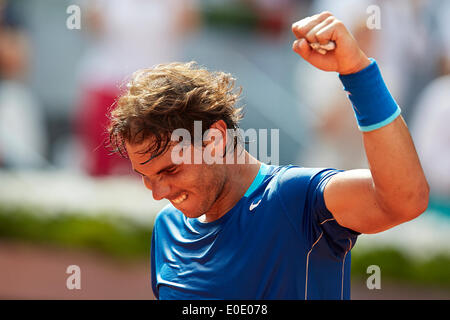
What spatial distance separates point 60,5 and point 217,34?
7.74 ft

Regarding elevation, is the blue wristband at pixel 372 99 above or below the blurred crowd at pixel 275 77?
below

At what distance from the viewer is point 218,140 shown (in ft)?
5.63

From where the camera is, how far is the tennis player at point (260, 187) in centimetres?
137

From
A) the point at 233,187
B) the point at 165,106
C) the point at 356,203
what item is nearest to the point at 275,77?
the point at 233,187

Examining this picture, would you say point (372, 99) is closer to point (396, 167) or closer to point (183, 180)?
point (396, 167)

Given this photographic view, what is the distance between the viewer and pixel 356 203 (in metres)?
1.45

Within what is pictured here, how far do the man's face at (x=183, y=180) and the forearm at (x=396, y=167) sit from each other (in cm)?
52

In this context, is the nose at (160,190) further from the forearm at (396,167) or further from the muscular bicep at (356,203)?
the forearm at (396,167)

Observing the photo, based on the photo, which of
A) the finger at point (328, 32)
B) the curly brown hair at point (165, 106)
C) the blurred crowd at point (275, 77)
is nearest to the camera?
the finger at point (328, 32)

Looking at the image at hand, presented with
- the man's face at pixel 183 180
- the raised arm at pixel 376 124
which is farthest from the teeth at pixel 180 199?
the raised arm at pixel 376 124

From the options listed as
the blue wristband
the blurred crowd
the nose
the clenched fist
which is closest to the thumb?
the clenched fist

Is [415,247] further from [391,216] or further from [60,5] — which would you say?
[60,5]

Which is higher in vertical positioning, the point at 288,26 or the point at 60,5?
the point at 60,5

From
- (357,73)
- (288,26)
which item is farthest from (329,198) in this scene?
(288,26)
